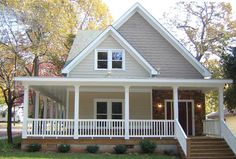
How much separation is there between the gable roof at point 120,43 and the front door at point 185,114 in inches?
113

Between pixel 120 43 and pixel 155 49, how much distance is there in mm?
3008

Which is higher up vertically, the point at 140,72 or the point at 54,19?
the point at 54,19

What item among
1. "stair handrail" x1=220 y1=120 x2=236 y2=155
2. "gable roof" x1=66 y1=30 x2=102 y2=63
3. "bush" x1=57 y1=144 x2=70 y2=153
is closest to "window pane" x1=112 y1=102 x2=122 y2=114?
"gable roof" x1=66 y1=30 x2=102 y2=63

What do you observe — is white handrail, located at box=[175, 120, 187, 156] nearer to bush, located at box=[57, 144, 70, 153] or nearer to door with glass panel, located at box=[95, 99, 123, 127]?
door with glass panel, located at box=[95, 99, 123, 127]

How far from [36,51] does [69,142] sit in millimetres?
9264

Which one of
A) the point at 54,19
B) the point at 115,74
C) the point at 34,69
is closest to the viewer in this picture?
the point at 115,74

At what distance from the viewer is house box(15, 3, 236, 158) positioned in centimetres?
2047

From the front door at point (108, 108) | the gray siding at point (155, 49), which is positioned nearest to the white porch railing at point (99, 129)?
the front door at point (108, 108)

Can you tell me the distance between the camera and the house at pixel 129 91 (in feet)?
67.2

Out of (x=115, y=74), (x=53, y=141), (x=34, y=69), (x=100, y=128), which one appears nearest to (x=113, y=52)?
(x=115, y=74)

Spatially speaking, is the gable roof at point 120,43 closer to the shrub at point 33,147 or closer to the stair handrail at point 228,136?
the shrub at point 33,147

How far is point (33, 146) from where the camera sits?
1978cm

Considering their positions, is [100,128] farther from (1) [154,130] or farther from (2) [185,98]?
(2) [185,98]

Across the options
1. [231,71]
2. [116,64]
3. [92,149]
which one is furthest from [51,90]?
[231,71]
